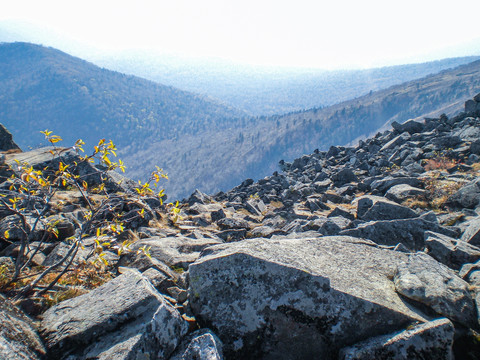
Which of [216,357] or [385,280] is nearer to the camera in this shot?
[216,357]

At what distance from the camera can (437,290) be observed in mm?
3793

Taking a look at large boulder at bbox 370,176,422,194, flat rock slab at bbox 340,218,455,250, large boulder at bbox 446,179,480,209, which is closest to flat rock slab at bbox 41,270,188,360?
flat rock slab at bbox 340,218,455,250

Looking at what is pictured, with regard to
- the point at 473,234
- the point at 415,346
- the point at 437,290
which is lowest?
the point at 473,234

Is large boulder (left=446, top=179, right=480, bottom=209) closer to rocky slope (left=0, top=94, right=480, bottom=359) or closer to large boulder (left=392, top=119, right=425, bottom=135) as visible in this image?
rocky slope (left=0, top=94, right=480, bottom=359)

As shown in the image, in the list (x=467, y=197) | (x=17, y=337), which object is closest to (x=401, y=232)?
(x=467, y=197)

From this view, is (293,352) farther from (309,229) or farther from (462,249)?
(309,229)

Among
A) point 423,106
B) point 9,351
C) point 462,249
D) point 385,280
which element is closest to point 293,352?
point 385,280

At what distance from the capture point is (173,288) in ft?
14.8

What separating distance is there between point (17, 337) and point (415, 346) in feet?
14.1

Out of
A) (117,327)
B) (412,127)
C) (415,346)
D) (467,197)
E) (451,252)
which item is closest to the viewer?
(415,346)

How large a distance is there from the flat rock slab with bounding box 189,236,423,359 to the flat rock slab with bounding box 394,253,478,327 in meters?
0.23

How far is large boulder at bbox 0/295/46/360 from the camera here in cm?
279

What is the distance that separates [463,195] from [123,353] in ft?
39.5

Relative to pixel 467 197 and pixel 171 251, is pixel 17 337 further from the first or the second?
pixel 467 197
